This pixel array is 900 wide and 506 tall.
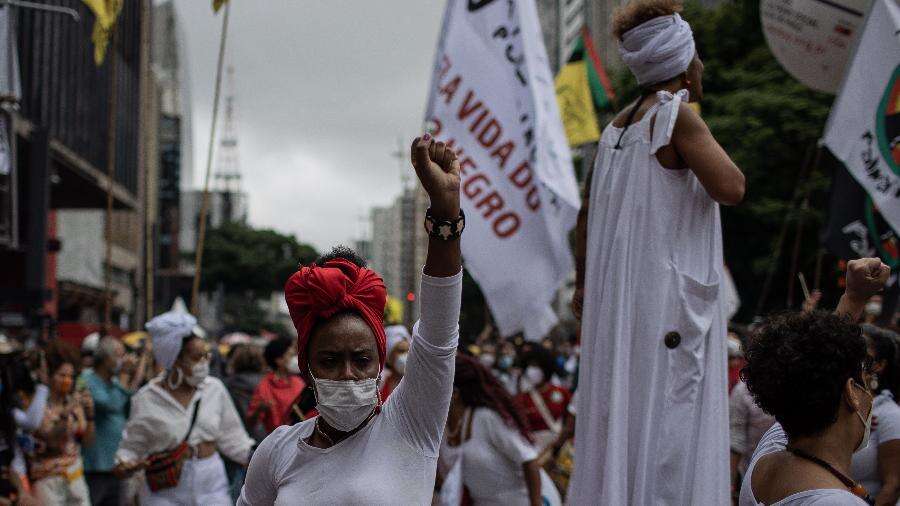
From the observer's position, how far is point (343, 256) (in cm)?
311

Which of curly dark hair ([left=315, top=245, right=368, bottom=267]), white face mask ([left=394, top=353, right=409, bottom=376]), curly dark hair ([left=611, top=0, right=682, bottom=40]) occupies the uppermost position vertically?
curly dark hair ([left=611, top=0, right=682, bottom=40])

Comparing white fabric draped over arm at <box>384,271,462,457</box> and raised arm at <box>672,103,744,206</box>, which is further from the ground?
raised arm at <box>672,103,744,206</box>

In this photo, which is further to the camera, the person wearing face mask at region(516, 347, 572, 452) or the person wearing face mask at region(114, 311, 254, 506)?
the person wearing face mask at region(516, 347, 572, 452)

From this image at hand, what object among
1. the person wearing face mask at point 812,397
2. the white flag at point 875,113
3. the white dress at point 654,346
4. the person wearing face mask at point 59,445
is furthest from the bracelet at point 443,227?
the person wearing face mask at point 59,445

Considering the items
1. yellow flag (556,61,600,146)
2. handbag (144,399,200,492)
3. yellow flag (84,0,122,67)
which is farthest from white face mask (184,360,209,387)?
yellow flag (556,61,600,146)

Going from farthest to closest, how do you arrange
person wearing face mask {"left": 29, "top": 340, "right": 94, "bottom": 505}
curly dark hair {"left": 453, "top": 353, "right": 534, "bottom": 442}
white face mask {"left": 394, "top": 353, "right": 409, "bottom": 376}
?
person wearing face mask {"left": 29, "top": 340, "right": 94, "bottom": 505} → white face mask {"left": 394, "top": 353, "right": 409, "bottom": 376} → curly dark hair {"left": 453, "top": 353, "right": 534, "bottom": 442}

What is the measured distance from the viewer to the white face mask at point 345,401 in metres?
2.85

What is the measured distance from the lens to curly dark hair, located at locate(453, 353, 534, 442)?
6.72 metres

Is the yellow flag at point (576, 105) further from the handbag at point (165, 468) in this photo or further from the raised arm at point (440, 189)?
the raised arm at point (440, 189)

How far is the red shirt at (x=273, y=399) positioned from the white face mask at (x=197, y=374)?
5.16 feet

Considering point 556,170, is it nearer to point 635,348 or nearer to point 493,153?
point 493,153

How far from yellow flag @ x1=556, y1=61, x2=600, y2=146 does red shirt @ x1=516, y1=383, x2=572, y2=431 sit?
17.3 feet

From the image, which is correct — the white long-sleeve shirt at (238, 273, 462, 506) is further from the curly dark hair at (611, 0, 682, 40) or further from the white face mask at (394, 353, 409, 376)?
the white face mask at (394, 353, 409, 376)

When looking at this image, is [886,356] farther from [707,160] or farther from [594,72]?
[594,72]
